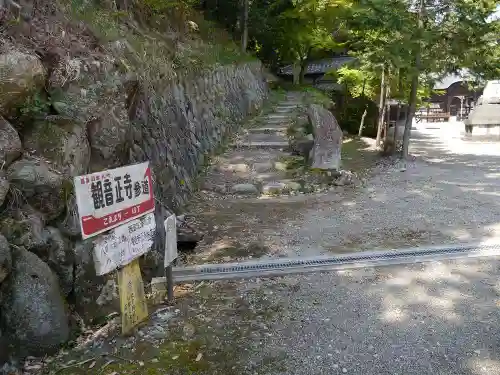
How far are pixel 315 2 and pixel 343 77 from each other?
9.94 ft

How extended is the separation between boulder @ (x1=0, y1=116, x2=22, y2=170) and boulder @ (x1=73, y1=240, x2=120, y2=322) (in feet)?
2.68

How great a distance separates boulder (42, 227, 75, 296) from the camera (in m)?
3.27

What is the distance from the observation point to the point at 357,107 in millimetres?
19953

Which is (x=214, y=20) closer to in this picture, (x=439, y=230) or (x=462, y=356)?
(x=439, y=230)

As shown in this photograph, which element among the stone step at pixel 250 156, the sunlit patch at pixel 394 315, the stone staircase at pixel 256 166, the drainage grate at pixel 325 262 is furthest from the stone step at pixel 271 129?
the sunlit patch at pixel 394 315

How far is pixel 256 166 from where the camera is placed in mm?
9508

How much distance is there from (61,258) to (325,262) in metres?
2.78

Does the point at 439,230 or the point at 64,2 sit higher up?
the point at 64,2

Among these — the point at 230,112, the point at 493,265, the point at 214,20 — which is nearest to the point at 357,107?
the point at 214,20

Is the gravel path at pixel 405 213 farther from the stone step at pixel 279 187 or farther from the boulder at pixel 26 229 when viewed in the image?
the boulder at pixel 26 229

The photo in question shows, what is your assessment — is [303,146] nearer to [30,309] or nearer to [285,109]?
[285,109]

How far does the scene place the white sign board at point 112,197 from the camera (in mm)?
2916

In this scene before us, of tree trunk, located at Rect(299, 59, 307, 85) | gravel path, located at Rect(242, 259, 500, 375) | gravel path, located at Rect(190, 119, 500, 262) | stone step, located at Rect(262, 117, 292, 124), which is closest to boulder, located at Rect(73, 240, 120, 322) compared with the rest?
gravel path, located at Rect(242, 259, 500, 375)

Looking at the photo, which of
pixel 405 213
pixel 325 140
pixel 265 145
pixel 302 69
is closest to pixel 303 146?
pixel 325 140
